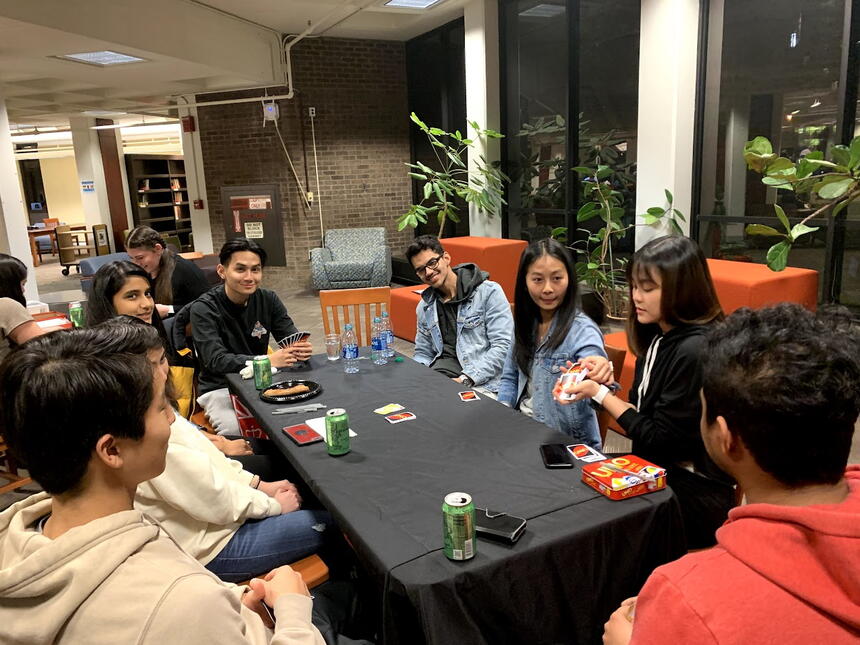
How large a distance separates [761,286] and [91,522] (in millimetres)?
3868

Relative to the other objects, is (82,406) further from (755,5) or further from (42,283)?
(42,283)

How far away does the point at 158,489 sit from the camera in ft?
5.06

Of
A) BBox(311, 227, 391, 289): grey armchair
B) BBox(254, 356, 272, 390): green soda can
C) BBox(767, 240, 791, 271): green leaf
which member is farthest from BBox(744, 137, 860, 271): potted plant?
BBox(311, 227, 391, 289): grey armchair

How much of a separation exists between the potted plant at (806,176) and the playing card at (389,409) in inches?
102

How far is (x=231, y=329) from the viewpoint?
3.06 meters

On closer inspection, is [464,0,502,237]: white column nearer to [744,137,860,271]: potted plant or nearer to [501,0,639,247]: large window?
[501,0,639,247]: large window

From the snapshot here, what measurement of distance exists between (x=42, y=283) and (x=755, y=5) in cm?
1159

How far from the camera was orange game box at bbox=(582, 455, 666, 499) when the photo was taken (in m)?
1.51

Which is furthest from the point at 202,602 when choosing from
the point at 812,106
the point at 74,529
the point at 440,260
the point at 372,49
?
the point at 372,49

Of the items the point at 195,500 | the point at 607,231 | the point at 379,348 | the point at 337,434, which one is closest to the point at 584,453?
the point at 337,434

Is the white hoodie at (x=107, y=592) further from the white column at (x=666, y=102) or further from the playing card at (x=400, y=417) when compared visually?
the white column at (x=666, y=102)

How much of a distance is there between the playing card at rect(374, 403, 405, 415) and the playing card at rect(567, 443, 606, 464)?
669mm

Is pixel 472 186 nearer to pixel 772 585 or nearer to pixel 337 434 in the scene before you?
pixel 337 434

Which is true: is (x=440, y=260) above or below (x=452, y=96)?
below
